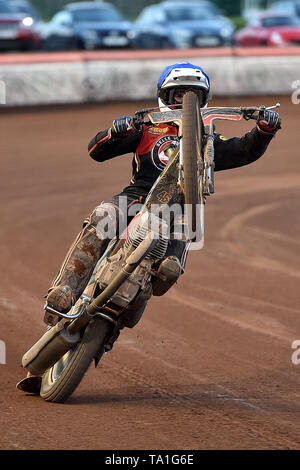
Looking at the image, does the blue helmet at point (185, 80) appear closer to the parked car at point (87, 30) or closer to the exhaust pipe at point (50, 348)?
the exhaust pipe at point (50, 348)

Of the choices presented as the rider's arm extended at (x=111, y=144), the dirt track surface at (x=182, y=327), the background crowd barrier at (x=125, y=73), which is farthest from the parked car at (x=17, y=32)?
the rider's arm extended at (x=111, y=144)

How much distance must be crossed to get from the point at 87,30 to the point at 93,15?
1264mm

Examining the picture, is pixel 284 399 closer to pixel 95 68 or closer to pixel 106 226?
pixel 106 226

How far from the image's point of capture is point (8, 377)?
257 inches

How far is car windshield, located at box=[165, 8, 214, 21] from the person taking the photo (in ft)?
100

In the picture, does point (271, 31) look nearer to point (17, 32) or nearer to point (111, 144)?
point (17, 32)

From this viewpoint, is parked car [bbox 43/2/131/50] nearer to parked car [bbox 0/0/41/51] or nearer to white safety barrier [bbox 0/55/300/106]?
parked car [bbox 0/0/41/51]

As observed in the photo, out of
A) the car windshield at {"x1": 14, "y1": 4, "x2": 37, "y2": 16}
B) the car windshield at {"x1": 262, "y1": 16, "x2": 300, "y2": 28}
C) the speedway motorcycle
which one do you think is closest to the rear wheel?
the speedway motorcycle

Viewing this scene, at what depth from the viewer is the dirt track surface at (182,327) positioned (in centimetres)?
524

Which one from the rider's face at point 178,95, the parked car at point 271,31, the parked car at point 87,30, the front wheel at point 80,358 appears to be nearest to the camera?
the front wheel at point 80,358

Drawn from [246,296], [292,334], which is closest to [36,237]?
[246,296]

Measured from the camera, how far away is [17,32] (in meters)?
27.7

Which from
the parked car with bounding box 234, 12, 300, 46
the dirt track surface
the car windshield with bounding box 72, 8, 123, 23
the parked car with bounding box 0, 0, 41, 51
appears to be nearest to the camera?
the dirt track surface

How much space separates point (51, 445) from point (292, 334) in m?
3.12
